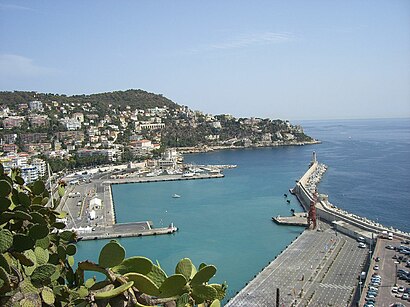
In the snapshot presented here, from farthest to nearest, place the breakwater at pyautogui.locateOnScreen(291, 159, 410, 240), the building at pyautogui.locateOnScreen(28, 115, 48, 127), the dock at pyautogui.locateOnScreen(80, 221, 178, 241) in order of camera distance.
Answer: the building at pyautogui.locateOnScreen(28, 115, 48, 127) < the dock at pyautogui.locateOnScreen(80, 221, 178, 241) < the breakwater at pyautogui.locateOnScreen(291, 159, 410, 240)

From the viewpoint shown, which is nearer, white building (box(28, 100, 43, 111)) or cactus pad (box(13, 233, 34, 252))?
cactus pad (box(13, 233, 34, 252))

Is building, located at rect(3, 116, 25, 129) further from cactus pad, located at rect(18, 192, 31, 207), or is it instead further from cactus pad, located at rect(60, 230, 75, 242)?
cactus pad, located at rect(18, 192, 31, 207)

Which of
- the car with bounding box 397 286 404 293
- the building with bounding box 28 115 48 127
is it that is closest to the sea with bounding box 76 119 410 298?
the car with bounding box 397 286 404 293

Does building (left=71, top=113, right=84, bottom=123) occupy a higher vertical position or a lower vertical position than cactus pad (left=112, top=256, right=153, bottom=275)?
higher

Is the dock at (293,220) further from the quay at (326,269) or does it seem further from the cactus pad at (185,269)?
the cactus pad at (185,269)

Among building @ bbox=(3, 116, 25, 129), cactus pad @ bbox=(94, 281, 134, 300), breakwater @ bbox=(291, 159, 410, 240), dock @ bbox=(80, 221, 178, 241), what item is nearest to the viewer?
cactus pad @ bbox=(94, 281, 134, 300)

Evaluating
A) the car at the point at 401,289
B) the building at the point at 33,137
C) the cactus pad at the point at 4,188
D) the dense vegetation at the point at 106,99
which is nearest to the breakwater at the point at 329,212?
the car at the point at 401,289

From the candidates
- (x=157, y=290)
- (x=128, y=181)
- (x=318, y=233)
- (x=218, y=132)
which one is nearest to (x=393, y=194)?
(x=318, y=233)
